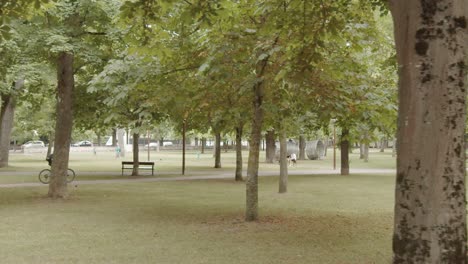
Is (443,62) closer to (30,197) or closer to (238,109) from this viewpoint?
(238,109)

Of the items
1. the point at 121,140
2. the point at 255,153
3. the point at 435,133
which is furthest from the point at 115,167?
the point at 435,133

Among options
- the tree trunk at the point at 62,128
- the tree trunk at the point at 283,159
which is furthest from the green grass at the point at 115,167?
the tree trunk at the point at 283,159

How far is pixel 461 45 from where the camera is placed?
13.7ft

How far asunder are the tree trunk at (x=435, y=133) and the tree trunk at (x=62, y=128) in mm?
14166

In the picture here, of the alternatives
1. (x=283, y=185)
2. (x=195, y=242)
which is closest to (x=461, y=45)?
(x=195, y=242)

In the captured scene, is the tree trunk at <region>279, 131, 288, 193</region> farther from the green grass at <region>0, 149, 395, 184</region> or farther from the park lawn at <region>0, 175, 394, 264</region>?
the green grass at <region>0, 149, 395, 184</region>

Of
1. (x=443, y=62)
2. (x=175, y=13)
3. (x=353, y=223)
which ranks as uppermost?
(x=175, y=13)

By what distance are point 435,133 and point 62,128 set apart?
14.5 metres

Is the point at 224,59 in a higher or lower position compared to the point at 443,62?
higher

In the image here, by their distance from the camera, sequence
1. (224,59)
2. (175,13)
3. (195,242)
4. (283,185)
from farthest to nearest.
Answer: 1. (283,185)
2. (175,13)
3. (224,59)
4. (195,242)

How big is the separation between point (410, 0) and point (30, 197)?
15581 mm

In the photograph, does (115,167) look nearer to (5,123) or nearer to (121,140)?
(5,123)

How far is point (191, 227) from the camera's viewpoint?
447 inches

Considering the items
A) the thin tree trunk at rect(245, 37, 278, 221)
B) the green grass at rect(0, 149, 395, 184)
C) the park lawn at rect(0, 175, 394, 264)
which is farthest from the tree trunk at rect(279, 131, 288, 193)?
the green grass at rect(0, 149, 395, 184)
